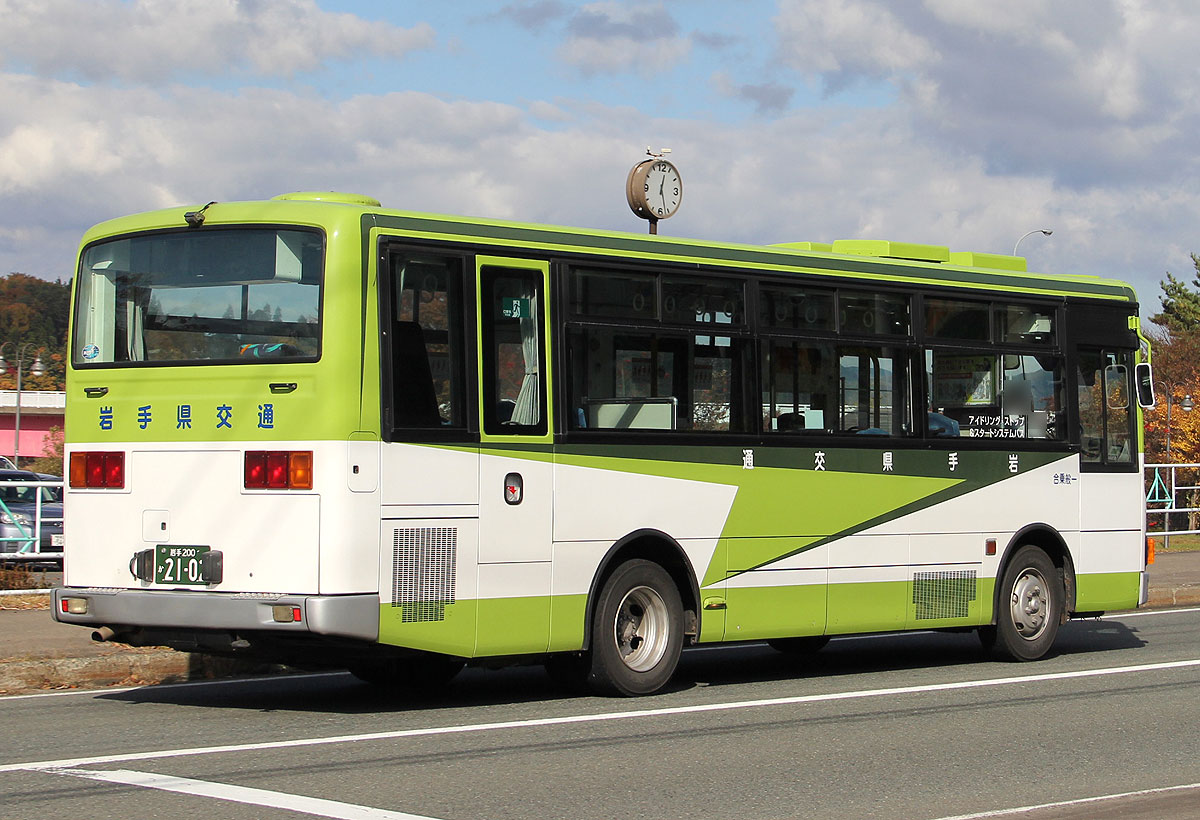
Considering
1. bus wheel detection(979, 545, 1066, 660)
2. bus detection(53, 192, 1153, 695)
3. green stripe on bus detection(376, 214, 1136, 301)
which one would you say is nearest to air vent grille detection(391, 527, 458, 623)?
bus detection(53, 192, 1153, 695)

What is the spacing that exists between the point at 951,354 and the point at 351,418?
5972 millimetres

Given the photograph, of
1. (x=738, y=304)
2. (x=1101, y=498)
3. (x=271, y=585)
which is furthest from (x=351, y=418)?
(x=1101, y=498)

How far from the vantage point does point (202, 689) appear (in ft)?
39.4

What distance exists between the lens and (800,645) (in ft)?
49.4

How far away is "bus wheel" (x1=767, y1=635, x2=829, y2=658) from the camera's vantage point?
14898 mm

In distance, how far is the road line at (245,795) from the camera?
724 centimetres

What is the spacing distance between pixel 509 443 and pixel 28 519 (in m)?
9.12

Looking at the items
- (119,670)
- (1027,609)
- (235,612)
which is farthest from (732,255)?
(119,670)

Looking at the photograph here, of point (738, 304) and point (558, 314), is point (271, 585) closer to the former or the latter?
point (558, 314)

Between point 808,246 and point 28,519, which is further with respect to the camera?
point 28,519

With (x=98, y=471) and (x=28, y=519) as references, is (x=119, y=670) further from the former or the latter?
(x=28, y=519)

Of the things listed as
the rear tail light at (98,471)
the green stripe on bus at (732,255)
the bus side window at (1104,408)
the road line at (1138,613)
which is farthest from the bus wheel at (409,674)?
the road line at (1138,613)

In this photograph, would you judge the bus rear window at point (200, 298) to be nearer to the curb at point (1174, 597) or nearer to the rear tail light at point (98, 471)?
the rear tail light at point (98, 471)

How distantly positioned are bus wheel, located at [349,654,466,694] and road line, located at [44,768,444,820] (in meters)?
3.92
